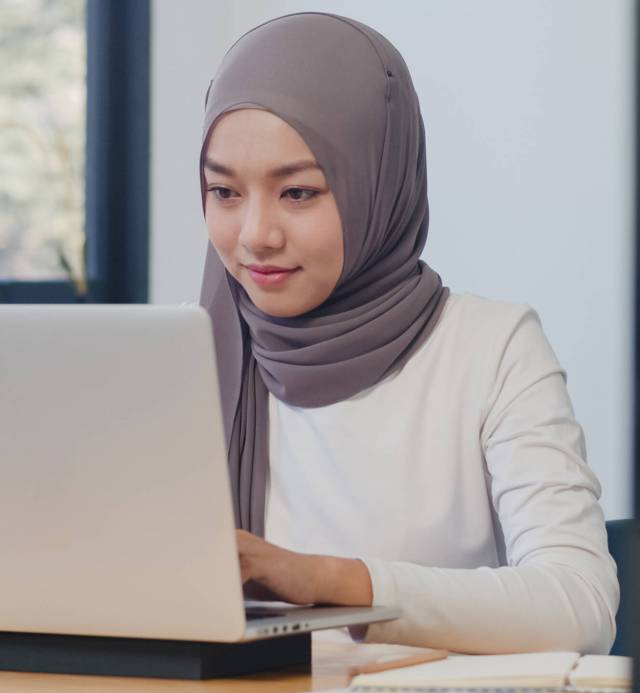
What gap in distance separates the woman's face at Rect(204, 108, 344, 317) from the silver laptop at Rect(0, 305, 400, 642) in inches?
23.0

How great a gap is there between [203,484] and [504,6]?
1.81 meters

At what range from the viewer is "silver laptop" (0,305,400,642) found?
0.90 metres

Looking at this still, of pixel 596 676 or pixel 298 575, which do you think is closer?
pixel 596 676

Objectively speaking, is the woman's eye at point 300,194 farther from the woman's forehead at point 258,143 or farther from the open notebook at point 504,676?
the open notebook at point 504,676

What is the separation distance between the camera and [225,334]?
1705 millimetres

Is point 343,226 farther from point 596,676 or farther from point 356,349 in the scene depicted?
point 596,676

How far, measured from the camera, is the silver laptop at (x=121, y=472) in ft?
2.96

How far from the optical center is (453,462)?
1.52 metres

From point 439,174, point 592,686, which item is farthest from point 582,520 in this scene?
point 439,174

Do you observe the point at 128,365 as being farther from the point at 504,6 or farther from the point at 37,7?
the point at 37,7

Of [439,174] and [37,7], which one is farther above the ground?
[37,7]

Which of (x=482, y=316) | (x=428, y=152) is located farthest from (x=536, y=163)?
(x=482, y=316)

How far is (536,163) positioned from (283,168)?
1.05 m

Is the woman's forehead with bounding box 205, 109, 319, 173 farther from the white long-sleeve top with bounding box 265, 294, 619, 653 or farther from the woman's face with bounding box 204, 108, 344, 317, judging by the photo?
the white long-sleeve top with bounding box 265, 294, 619, 653
